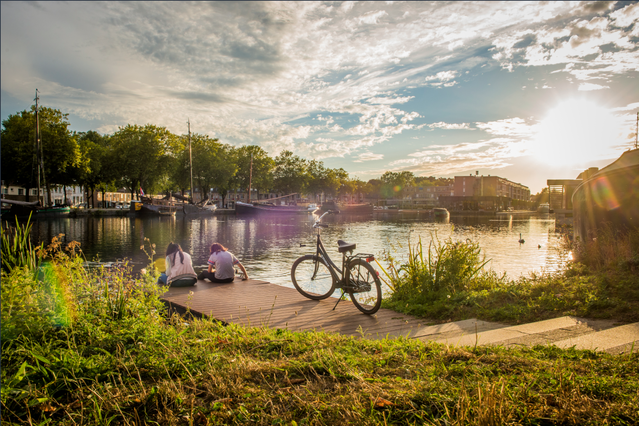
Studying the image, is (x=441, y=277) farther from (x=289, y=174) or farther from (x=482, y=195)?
(x=482, y=195)

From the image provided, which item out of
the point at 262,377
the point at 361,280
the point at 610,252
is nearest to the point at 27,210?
the point at 361,280

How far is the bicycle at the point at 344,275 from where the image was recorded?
628 cm

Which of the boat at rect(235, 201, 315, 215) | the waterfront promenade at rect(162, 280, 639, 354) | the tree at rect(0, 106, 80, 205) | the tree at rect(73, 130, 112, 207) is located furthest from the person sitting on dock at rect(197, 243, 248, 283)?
the boat at rect(235, 201, 315, 215)

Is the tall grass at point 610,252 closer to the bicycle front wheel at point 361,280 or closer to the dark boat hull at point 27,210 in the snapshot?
the bicycle front wheel at point 361,280

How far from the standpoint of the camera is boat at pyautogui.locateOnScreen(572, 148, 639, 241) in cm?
1050

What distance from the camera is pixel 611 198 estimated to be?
11.8m

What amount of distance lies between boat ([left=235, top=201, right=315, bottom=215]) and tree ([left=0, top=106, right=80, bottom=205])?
27459 mm

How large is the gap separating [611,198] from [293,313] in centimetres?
1096

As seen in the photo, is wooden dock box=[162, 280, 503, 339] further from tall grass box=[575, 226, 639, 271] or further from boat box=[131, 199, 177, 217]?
boat box=[131, 199, 177, 217]

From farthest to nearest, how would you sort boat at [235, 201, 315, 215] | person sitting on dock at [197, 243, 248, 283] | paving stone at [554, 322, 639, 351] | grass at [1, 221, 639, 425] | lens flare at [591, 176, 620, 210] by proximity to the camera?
boat at [235, 201, 315, 215] → lens flare at [591, 176, 620, 210] → person sitting on dock at [197, 243, 248, 283] → paving stone at [554, 322, 639, 351] → grass at [1, 221, 639, 425]

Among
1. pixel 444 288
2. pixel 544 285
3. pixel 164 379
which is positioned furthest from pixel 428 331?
pixel 164 379

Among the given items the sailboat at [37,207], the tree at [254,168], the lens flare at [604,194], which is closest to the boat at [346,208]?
the tree at [254,168]

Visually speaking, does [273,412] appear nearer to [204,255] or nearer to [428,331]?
[428,331]

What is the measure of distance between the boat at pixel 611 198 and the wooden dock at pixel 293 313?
774 cm
